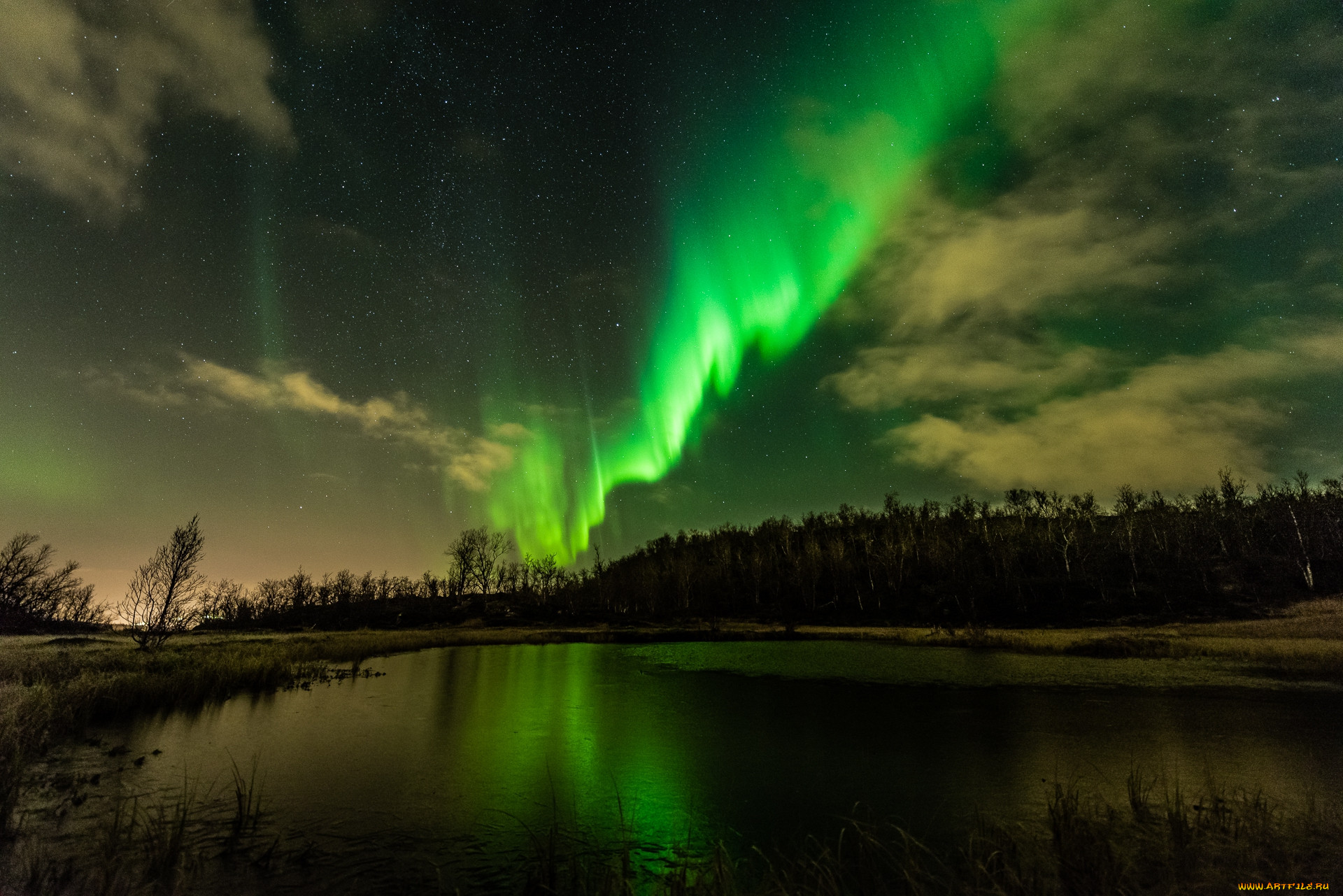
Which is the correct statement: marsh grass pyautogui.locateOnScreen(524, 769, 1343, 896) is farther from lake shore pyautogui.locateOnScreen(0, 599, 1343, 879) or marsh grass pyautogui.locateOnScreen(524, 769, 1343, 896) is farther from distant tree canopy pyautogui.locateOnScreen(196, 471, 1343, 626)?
distant tree canopy pyautogui.locateOnScreen(196, 471, 1343, 626)

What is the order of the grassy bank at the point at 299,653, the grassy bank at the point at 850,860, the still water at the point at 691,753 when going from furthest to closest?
1. the grassy bank at the point at 299,653
2. the still water at the point at 691,753
3. the grassy bank at the point at 850,860

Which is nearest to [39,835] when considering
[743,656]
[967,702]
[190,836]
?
[190,836]

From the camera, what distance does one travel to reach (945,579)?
117438mm

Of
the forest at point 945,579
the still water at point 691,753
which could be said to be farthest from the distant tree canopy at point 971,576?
the still water at point 691,753

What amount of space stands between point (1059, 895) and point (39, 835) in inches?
717

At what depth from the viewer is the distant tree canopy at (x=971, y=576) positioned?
9550 centimetres

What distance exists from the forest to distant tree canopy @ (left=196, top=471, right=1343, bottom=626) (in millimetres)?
470

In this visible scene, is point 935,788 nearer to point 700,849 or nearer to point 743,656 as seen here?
point 700,849

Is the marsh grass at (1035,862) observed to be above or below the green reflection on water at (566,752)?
above

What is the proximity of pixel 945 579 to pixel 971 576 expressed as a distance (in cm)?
484

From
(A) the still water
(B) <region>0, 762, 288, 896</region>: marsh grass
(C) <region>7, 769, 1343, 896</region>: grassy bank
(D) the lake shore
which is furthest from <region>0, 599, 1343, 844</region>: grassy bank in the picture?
(C) <region>7, 769, 1343, 896</region>: grassy bank

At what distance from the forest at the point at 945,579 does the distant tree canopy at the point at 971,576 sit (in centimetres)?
47

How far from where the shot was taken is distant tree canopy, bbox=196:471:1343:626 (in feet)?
313

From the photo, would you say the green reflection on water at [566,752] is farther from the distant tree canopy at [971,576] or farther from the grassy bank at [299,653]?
the distant tree canopy at [971,576]
